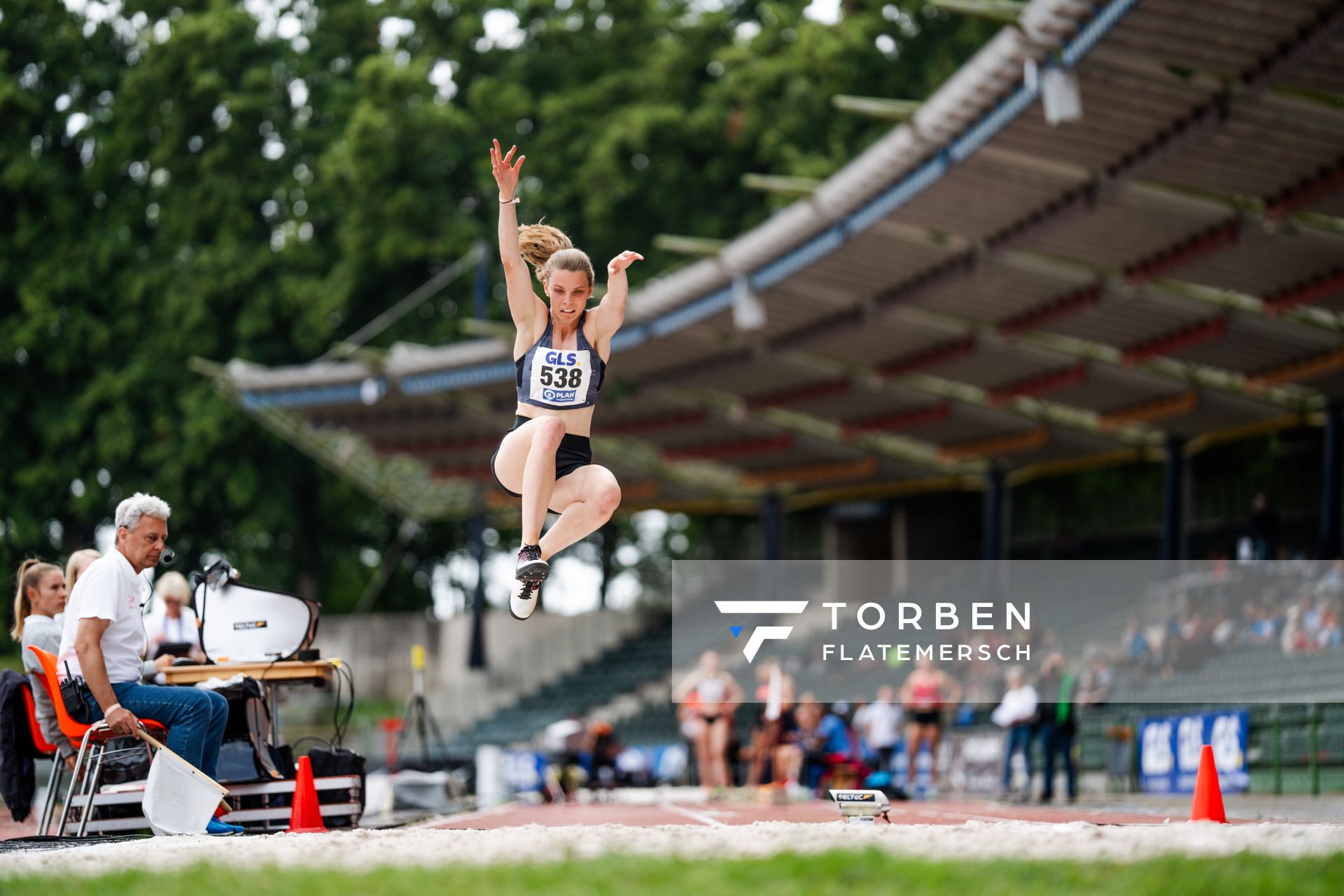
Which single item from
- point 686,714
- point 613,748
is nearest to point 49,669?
point 613,748

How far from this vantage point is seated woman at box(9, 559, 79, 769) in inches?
348

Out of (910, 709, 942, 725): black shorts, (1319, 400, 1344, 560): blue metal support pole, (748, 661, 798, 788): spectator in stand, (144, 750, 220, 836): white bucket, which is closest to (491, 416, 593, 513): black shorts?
(144, 750, 220, 836): white bucket

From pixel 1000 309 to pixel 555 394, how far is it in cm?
1443

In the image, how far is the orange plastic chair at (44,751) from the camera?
339 inches

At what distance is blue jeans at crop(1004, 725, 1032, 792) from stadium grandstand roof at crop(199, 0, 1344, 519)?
518 cm

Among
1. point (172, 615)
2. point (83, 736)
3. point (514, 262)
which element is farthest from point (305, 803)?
point (172, 615)

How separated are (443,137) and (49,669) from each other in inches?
1019

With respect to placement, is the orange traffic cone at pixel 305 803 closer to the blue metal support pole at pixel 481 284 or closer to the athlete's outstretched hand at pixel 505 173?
the athlete's outstretched hand at pixel 505 173

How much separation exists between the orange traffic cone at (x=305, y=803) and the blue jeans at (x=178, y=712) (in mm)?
476

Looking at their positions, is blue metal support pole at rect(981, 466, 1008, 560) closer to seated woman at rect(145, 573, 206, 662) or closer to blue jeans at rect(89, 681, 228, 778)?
seated woman at rect(145, 573, 206, 662)

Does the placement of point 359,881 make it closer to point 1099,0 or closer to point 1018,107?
point 1099,0

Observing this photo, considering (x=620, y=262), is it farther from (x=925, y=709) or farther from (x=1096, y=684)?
(x=925, y=709)

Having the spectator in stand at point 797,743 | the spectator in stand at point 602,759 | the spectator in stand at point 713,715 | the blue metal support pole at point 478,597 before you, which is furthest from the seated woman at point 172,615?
the blue metal support pole at point 478,597

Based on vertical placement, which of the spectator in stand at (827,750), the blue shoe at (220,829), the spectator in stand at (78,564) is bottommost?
the spectator in stand at (827,750)
